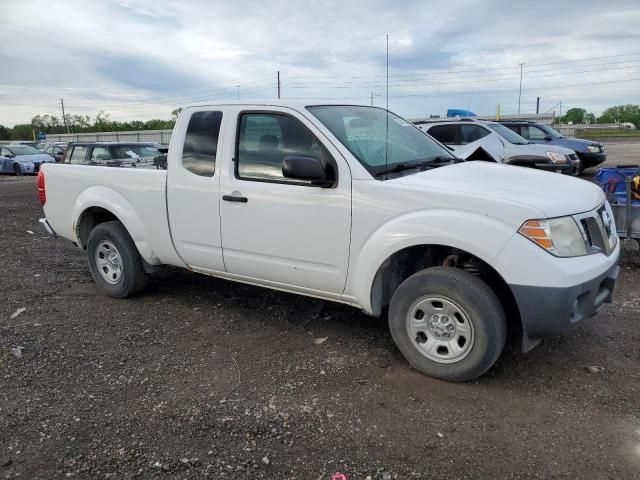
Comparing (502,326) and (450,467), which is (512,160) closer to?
(502,326)

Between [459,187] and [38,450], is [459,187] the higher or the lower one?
the higher one

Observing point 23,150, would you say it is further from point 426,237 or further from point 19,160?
point 426,237

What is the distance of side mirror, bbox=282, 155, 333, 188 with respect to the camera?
3619mm

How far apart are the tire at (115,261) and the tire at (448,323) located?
285 cm

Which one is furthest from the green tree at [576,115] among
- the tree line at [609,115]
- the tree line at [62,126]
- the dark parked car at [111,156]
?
the dark parked car at [111,156]

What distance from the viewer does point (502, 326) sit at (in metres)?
3.33

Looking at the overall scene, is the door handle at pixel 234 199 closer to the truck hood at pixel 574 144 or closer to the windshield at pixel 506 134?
the windshield at pixel 506 134

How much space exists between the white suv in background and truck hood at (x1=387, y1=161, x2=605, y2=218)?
306 inches

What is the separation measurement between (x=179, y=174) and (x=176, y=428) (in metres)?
2.28

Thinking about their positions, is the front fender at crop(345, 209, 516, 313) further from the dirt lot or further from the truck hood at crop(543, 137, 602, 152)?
the truck hood at crop(543, 137, 602, 152)

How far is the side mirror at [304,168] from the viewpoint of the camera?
362cm

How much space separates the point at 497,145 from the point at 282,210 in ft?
31.2

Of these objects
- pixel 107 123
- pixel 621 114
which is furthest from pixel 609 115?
pixel 107 123

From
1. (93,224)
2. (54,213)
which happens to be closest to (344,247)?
(93,224)
